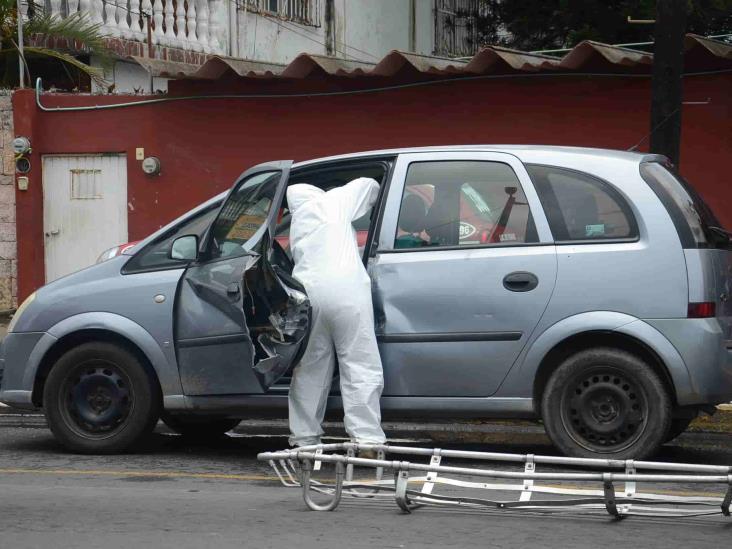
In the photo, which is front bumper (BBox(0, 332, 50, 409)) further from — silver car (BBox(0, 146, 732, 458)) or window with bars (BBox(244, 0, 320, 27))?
window with bars (BBox(244, 0, 320, 27))

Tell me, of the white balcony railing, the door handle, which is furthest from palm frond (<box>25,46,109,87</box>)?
the door handle

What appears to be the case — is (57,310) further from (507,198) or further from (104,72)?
(104,72)

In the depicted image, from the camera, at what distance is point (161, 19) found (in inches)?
663

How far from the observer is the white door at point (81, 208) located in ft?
47.0

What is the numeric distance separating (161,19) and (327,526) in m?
12.7

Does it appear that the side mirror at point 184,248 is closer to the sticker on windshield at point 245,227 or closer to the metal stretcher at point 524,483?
the sticker on windshield at point 245,227

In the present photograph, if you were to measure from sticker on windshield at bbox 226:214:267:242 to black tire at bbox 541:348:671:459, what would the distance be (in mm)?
1807

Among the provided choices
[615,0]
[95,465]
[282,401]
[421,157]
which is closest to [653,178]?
[421,157]

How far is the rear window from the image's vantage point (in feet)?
21.4

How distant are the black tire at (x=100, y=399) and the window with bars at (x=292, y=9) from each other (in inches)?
476

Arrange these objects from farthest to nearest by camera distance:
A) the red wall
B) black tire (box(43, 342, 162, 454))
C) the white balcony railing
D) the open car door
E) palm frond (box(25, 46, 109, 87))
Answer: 1. the white balcony railing
2. palm frond (box(25, 46, 109, 87))
3. the red wall
4. black tire (box(43, 342, 162, 454))
5. the open car door

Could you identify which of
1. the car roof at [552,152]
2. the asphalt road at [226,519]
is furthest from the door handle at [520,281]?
the asphalt road at [226,519]

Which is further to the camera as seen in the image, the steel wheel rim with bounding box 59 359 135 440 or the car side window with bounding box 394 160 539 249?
the steel wheel rim with bounding box 59 359 135 440

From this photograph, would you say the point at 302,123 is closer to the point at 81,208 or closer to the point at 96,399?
the point at 81,208
